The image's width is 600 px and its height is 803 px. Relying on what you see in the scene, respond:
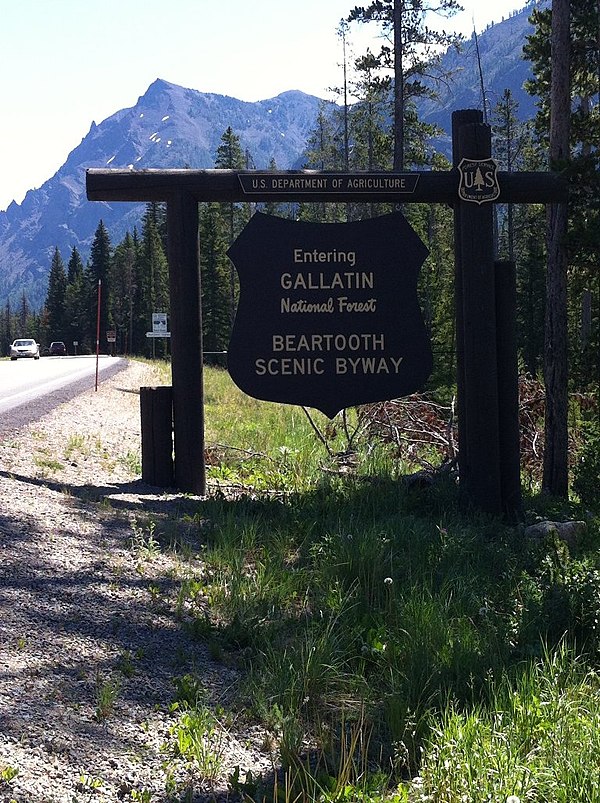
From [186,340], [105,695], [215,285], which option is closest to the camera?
[105,695]

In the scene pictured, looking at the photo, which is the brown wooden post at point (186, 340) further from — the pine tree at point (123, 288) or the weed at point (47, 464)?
the pine tree at point (123, 288)

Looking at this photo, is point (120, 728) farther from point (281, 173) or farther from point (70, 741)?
point (281, 173)

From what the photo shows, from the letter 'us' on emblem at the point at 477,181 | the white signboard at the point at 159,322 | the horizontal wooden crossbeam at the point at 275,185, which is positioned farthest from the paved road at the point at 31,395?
the white signboard at the point at 159,322

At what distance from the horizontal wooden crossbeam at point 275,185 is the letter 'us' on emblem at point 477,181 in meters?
0.06

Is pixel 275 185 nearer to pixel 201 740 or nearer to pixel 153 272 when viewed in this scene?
pixel 201 740

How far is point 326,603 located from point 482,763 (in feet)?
5.92

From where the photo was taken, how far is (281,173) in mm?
7191

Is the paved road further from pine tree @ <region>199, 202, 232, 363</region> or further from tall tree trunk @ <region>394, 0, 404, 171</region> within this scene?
pine tree @ <region>199, 202, 232, 363</region>

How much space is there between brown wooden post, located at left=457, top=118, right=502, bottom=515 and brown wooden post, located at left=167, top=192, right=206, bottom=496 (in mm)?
2401

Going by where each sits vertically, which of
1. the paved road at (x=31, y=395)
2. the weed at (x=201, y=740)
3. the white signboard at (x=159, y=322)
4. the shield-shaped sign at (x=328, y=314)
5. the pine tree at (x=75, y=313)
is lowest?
the weed at (x=201, y=740)

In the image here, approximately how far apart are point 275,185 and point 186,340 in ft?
5.14

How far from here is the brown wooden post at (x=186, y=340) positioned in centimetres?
736

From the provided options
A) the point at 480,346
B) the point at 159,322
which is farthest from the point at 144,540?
the point at 159,322

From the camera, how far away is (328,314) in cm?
748
